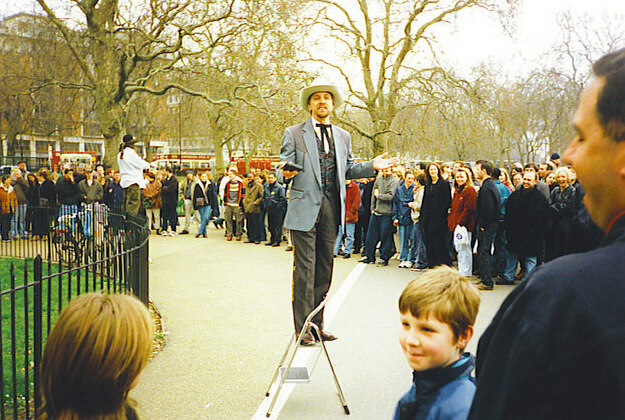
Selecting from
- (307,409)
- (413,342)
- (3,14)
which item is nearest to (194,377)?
(307,409)

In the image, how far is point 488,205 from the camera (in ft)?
34.3

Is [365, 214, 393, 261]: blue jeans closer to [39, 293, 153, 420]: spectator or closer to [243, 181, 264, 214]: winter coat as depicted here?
[243, 181, 264, 214]: winter coat

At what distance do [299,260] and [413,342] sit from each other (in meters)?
2.78

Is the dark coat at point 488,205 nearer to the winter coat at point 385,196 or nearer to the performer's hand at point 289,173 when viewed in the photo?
the winter coat at point 385,196

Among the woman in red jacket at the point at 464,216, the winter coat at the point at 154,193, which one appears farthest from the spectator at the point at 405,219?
the winter coat at the point at 154,193

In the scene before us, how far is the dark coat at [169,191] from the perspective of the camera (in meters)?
18.9

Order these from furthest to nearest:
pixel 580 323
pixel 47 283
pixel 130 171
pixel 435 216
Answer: pixel 435 216 → pixel 130 171 → pixel 47 283 → pixel 580 323

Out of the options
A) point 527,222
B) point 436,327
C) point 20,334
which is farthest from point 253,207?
point 436,327

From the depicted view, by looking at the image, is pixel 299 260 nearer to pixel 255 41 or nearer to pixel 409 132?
pixel 255 41

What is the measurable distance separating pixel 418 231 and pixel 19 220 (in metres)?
11.5

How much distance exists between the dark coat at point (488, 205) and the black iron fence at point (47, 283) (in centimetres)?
571

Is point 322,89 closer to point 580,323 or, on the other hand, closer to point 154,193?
point 580,323

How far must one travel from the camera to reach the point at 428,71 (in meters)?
25.4

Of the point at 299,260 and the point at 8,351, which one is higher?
the point at 299,260
